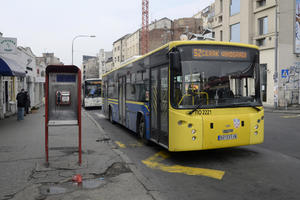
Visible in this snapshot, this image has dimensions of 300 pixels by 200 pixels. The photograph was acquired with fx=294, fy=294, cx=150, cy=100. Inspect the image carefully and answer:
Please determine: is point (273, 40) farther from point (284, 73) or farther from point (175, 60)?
point (175, 60)

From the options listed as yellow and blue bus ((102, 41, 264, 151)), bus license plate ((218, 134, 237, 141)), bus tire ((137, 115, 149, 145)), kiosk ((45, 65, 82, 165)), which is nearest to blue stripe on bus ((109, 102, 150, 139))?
bus tire ((137, 115, 149, 145))

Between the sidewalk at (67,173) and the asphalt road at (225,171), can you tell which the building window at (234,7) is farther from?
the sidewalk at (67,173)

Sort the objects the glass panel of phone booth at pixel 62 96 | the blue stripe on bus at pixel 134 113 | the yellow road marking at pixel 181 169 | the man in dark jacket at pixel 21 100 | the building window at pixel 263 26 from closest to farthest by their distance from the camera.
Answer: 1. the yellow road marking at pixel 181 169
2. the glass panel of phone booth at pixel 62 96
3. the blue stripe on bus at pixel 134 113
4. the man in dark jacket at pixel 21 100
5. the building window at pixel 263 26

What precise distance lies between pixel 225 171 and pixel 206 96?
174 centimetres

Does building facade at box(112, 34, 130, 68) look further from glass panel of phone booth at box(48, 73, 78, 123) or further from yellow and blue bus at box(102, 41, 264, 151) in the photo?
yellow and blue bus at box(102, 41, 264, 151)

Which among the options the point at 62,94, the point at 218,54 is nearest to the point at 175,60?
the point at 218,54

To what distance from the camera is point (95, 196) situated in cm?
466

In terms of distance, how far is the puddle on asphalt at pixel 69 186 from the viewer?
4.93 metres

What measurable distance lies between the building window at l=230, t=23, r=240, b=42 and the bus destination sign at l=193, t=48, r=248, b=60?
89.3 ft

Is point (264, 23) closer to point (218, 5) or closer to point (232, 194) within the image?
point (218, 5)

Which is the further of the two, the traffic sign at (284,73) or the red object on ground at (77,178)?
the traffic sign at (284,73)

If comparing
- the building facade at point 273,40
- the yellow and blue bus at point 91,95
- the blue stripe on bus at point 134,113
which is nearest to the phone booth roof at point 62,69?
the blue stripe on bus at point 134,113

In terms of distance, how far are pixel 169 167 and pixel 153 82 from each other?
2.56 m

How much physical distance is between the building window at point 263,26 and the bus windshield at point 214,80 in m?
24.4
